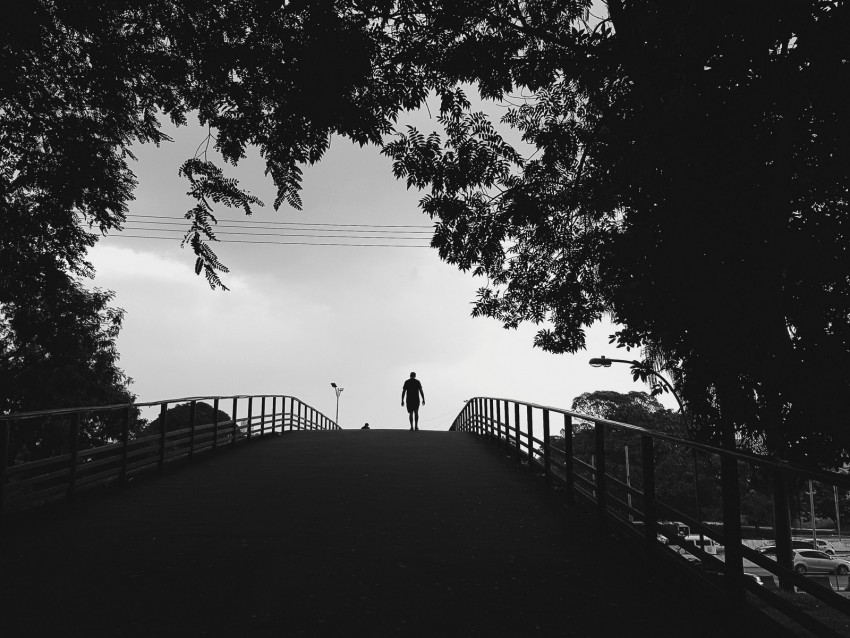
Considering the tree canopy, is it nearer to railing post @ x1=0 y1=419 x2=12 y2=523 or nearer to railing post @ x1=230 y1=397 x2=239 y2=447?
railing post @ x1=0 y1=419 x2=12 y2=523

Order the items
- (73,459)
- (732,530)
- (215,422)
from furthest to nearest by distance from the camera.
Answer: (215,422)
(73,459)
(732,530)

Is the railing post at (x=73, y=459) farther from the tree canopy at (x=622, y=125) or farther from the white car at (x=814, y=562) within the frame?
the white car at (x=814, y=562)

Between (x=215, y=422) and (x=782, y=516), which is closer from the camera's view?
(x=782, y=516)

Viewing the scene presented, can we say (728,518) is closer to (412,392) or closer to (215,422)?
(215,422)

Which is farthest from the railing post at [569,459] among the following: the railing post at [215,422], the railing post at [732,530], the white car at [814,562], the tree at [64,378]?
the tree at [64,378]

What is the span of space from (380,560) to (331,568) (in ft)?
1.42

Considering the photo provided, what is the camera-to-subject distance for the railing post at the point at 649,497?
518 cm

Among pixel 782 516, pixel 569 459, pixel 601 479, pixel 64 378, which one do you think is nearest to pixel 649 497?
pixel 601 479

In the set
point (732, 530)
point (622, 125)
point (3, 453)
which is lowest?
point (732, 530)

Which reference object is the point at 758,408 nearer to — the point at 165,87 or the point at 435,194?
the point at 435,194

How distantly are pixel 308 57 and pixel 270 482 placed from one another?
23.1 ft

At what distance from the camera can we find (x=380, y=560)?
537 cm

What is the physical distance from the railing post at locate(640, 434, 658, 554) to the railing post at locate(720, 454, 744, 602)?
1067 mm

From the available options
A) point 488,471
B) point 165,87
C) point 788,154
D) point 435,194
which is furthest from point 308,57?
point 488,471
